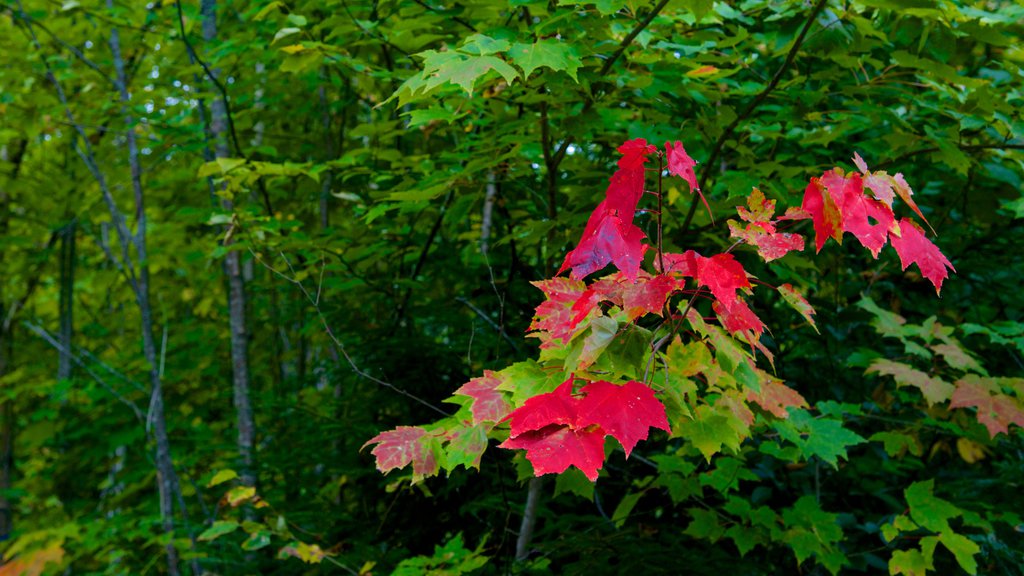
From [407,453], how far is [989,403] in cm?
184

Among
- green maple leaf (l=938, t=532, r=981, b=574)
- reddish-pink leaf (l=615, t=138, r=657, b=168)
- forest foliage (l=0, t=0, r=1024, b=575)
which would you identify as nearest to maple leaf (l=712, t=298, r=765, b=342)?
forest foliage (l=0, t=0, r=1024, b=575)

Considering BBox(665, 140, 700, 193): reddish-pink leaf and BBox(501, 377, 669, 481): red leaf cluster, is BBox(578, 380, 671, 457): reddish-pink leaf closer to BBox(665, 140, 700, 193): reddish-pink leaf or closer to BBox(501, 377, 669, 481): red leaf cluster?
BBox(501, 377, 669, 481): red leaf cluster

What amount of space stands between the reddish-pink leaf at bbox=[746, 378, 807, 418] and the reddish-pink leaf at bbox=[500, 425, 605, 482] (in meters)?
0.71

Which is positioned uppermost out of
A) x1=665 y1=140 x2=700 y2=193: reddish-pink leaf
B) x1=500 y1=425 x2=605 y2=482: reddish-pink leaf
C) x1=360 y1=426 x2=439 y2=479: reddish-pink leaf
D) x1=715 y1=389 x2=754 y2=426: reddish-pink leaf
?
x1=665 y1=140 x2=700 y2=193: reddish-pink leaf

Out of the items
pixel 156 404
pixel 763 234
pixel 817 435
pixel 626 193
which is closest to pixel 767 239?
pixel 763 234

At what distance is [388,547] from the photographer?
309cm

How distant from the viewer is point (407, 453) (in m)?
1.51

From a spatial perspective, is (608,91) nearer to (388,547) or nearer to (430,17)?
(430,17)

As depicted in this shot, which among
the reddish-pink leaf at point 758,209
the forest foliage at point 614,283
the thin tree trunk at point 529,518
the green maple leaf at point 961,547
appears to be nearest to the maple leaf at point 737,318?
the forest foliage at point 614,283

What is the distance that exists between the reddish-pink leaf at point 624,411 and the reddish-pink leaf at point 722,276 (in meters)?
0.20

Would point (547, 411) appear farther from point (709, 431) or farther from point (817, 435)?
point (817, 435)

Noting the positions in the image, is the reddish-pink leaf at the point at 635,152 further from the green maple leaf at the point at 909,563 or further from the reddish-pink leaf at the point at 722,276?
the green maple leaf at the point at 909,563

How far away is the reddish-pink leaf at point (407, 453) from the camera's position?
1.49 meters

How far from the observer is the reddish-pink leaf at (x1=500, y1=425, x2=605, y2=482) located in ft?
3.66
